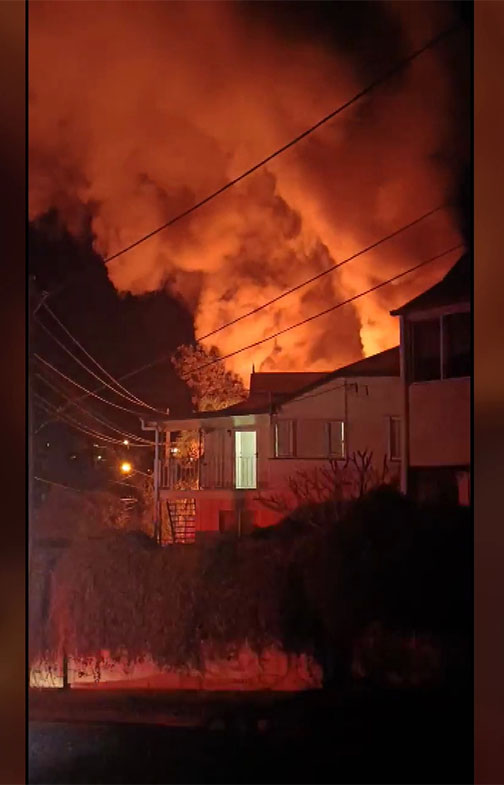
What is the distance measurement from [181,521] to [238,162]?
538 mm

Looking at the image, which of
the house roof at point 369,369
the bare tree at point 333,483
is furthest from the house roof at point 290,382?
the bare tree at point 333,483

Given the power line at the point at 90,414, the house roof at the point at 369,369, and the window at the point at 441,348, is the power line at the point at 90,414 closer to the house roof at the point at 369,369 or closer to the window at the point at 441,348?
the house roof at the point at 369,369

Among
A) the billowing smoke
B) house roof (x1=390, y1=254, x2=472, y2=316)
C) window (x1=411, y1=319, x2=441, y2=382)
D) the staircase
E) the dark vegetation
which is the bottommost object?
the dark vegetation

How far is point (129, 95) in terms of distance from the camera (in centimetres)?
108

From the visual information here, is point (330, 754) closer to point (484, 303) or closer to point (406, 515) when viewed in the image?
point (406, 515)

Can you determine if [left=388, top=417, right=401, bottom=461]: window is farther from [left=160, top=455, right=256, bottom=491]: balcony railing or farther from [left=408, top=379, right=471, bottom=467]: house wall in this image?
[left=160, top=455, right=256, bottom=491]: balcony railing

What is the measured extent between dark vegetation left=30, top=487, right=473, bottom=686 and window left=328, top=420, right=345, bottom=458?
0.29 feet

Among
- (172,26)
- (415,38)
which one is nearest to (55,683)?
(172,26)

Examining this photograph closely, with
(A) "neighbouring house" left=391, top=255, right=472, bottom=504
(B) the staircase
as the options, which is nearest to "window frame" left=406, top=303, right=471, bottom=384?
(A) "neighbouring house" left=391, top=255, right=472, bottom=504

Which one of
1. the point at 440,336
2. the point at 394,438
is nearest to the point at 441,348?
the point at 440,336

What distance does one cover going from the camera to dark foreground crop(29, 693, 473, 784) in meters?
1.08

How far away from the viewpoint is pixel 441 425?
109 cm

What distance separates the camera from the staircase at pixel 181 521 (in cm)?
108

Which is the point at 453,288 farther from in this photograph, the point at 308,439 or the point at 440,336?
the point at 308,439
